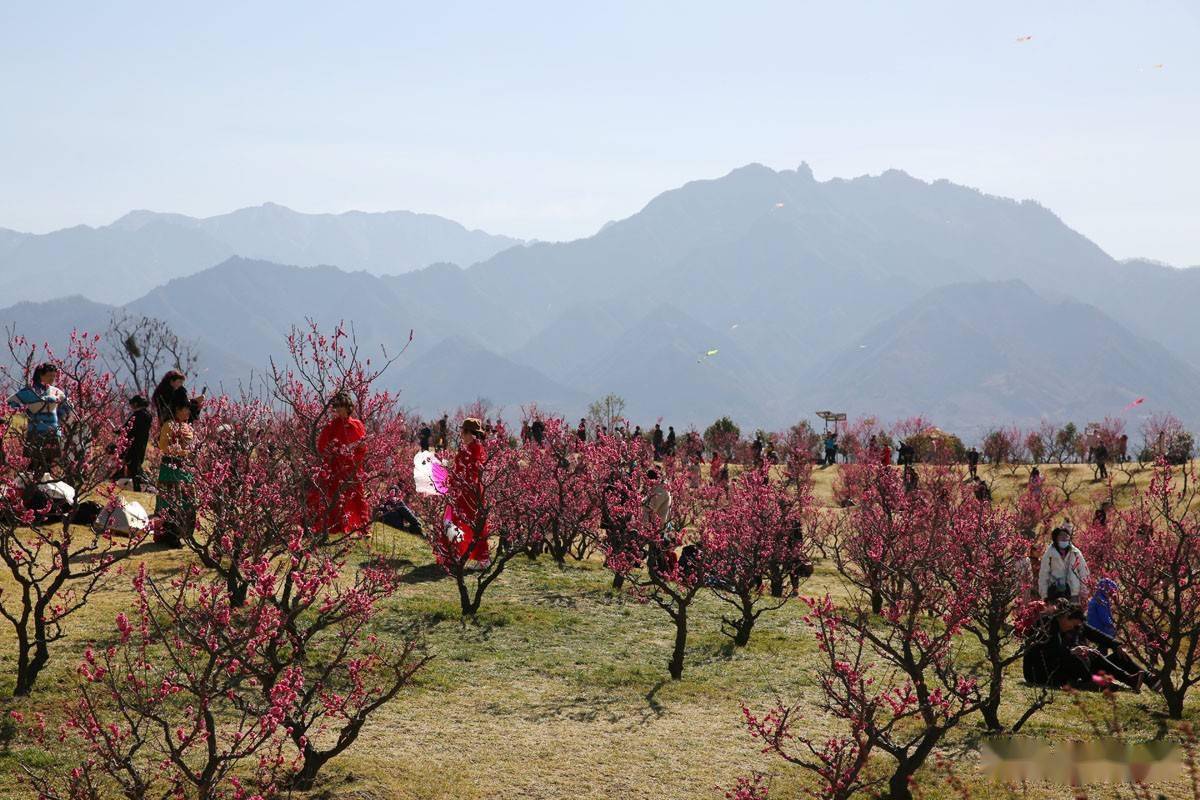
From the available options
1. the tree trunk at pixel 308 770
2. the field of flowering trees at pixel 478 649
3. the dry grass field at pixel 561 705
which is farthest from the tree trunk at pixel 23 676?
the tree trunk at pixel 308 770

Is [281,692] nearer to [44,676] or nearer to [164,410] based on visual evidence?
[44,676]

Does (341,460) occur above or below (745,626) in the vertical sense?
above

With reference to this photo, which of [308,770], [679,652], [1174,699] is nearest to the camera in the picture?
[308,770]

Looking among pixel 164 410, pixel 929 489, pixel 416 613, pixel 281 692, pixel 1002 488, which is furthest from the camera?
pixel 1002 488

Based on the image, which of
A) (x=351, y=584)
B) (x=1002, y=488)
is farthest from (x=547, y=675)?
(x=1002, y=488)

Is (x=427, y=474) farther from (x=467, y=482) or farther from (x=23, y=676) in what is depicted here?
(x=23, y=676)

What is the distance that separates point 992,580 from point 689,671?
12.0 feet

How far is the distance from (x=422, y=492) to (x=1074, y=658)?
984 centimetres

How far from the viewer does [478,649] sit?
12070 mm

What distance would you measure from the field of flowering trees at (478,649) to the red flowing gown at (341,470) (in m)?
0.11

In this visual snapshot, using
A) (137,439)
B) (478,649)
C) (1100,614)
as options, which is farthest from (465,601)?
(137,439)

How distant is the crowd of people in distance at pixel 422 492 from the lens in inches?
444

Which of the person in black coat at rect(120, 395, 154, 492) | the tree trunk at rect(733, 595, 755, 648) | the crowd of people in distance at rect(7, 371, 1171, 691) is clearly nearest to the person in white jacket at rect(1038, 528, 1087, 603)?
the crowd of people in distance at rect(7, 371, 1171, 691)

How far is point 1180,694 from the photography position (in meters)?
10.7
